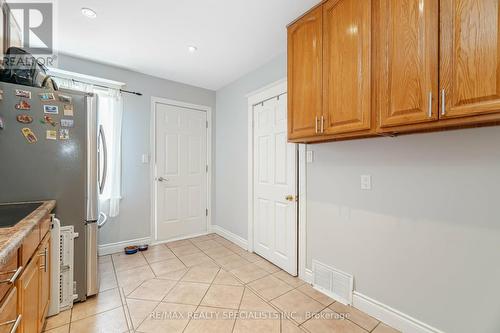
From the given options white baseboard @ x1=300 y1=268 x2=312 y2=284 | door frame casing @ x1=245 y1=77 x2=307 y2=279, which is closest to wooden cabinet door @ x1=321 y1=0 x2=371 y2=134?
door frame casing @ x1=245 y1=77 x2=307 y2=279

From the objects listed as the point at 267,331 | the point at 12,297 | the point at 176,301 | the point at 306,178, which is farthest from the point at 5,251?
the point at 306,178

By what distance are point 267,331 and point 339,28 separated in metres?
2.27

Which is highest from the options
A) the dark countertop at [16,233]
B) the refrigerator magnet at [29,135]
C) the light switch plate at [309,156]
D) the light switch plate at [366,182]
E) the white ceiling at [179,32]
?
the white ceiling at [179,32]

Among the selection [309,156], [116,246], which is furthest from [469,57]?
[116,246]

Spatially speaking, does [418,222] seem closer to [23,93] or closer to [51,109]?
[51,109]

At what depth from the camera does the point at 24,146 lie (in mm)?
1622

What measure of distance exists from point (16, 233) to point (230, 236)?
8.86ft

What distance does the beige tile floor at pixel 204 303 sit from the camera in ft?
5.33

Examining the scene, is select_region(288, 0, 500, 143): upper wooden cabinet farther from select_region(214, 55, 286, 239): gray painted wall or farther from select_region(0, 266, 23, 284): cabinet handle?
select_region(0, 266, 23, 284): cabinet handle

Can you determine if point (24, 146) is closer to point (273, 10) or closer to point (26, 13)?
point (26, 13)

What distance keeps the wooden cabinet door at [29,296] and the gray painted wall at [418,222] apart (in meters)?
2.09

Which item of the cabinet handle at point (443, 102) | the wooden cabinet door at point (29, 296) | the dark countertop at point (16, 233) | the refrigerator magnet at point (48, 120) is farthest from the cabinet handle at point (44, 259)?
the cabinet handle at point (443, 102)

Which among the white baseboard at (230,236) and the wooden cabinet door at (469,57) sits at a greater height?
the wooden cabinet door at (469,57)

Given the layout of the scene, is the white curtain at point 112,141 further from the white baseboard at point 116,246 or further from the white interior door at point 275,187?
the white interior door at point 275,187
